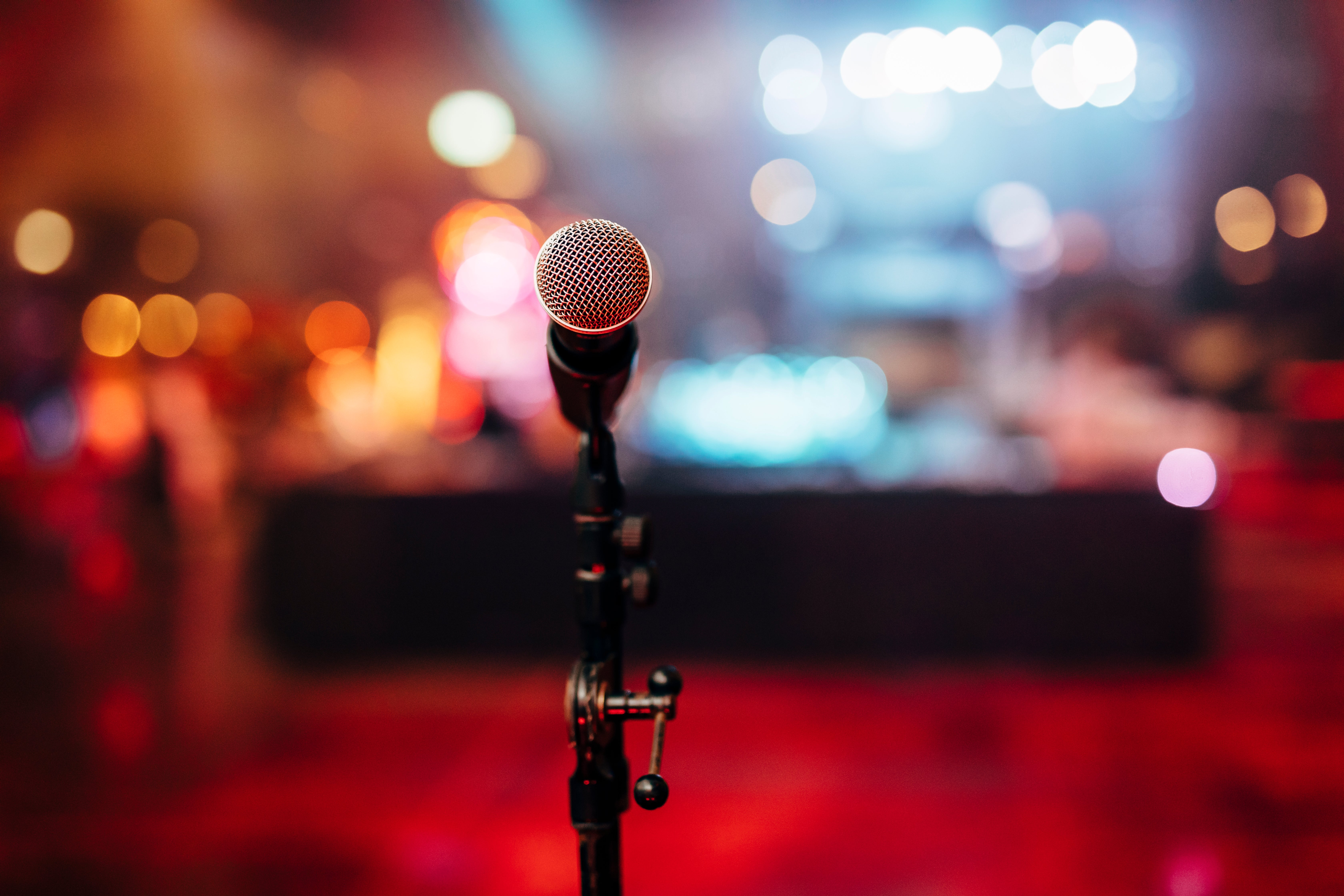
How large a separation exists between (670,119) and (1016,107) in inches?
139

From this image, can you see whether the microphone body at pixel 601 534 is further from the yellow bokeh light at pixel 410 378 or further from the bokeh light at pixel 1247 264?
the bokeh light at pixel 1247 264

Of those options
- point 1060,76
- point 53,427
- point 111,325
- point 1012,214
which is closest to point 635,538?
point 1060,76

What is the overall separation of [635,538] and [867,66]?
6639 millimetres

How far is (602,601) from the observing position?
107 cm

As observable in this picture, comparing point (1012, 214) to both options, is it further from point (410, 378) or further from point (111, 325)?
point (111, 325)

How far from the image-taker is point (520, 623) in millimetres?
4281

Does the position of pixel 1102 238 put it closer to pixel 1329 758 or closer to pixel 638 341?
pixel 1329 758

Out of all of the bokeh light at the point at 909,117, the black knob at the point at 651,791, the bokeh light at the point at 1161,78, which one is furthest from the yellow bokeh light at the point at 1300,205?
the black knob at the point at 651,791

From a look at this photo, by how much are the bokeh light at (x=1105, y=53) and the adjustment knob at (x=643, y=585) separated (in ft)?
22.5

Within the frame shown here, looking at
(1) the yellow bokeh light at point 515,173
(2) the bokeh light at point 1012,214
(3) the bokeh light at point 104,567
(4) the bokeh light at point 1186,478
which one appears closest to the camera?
(4) the bokeh light at point 1186,478

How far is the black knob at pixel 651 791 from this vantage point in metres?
0.93

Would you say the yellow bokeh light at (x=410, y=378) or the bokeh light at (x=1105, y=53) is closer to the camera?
the bokeh light at (x=1105, y=53)

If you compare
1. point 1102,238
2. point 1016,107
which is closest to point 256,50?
point 1016,107

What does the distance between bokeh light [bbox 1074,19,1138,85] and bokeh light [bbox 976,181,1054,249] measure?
241 centimetres
